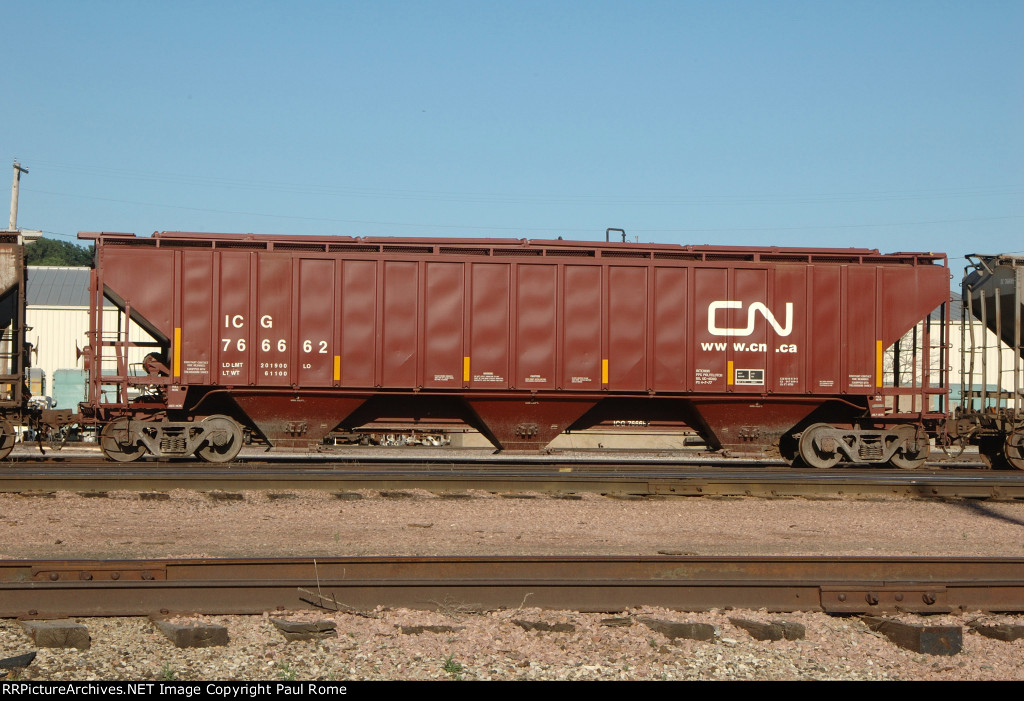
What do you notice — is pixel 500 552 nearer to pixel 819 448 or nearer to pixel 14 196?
pixel 819 448

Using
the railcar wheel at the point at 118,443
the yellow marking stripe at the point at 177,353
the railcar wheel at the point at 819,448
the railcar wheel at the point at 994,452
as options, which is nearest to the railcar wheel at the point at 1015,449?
the railcar wheel at the point at 994,452

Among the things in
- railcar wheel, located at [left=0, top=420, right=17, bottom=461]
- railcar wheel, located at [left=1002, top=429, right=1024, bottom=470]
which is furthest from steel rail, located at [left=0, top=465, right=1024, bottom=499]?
railcar wheel, located at [left=1002, top=429, right=1024, bottom=470]

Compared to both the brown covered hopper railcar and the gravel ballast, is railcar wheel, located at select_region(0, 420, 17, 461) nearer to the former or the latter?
the brown covered hopper railcar

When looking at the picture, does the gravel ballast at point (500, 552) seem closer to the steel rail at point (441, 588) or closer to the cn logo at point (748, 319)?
the steel rail at point (441, 588)

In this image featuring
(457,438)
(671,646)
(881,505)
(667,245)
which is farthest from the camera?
(457,438)

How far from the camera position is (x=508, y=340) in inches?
609

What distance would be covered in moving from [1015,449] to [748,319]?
5462mm

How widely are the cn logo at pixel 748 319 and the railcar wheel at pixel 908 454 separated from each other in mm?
2676

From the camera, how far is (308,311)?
1533 cm

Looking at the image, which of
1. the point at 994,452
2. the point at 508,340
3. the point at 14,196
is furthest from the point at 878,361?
the point at 14,196

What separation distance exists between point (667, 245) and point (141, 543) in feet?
34.4

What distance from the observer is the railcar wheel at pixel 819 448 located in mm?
15680
